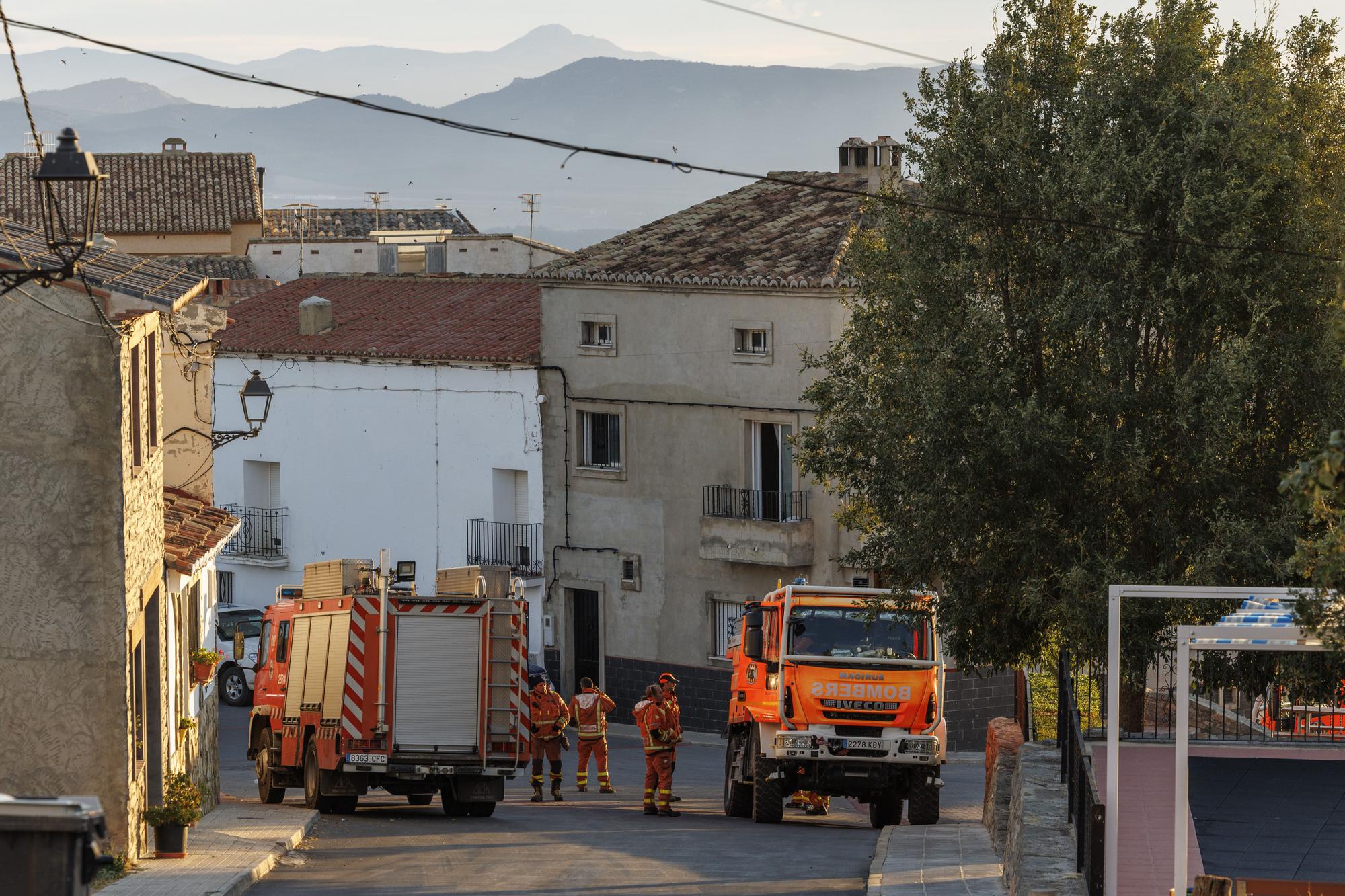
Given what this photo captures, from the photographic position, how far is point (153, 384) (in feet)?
57.5

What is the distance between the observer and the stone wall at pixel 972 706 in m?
32.2

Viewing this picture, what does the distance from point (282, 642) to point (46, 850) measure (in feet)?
44.2

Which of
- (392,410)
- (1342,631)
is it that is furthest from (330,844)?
(392,410)

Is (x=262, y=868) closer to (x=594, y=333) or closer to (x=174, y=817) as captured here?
(x=174, y=817)

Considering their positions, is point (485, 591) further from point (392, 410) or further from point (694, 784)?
point (392, 410)

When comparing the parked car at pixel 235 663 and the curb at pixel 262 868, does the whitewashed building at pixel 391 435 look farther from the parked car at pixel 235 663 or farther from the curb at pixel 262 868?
the curb at pixel 262 868

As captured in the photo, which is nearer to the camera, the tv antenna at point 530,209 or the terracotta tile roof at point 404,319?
the terracotta tile roof at point 404,319

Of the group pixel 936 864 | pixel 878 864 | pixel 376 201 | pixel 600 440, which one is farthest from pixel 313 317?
pixel 376 201

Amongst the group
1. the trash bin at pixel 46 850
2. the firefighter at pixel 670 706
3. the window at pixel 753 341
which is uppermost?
the window at pixel 753 341

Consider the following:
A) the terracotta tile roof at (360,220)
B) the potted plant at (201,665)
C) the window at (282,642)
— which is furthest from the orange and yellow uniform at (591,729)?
the terracotta tile roof at (360,220)

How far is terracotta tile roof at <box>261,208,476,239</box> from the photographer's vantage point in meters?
71.8

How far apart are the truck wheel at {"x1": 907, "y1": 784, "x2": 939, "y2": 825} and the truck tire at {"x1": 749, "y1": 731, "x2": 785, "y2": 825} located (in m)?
1.38

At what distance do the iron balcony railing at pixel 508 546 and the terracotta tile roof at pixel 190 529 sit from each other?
619 inches

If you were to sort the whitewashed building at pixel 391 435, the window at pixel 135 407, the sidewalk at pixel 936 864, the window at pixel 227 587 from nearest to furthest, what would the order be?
1. the sidewalk at pixel 936 864
2. the window at pixel 135 407
3. the whitewashed building at pixel 391 435
4. the window at pixel 227 587
